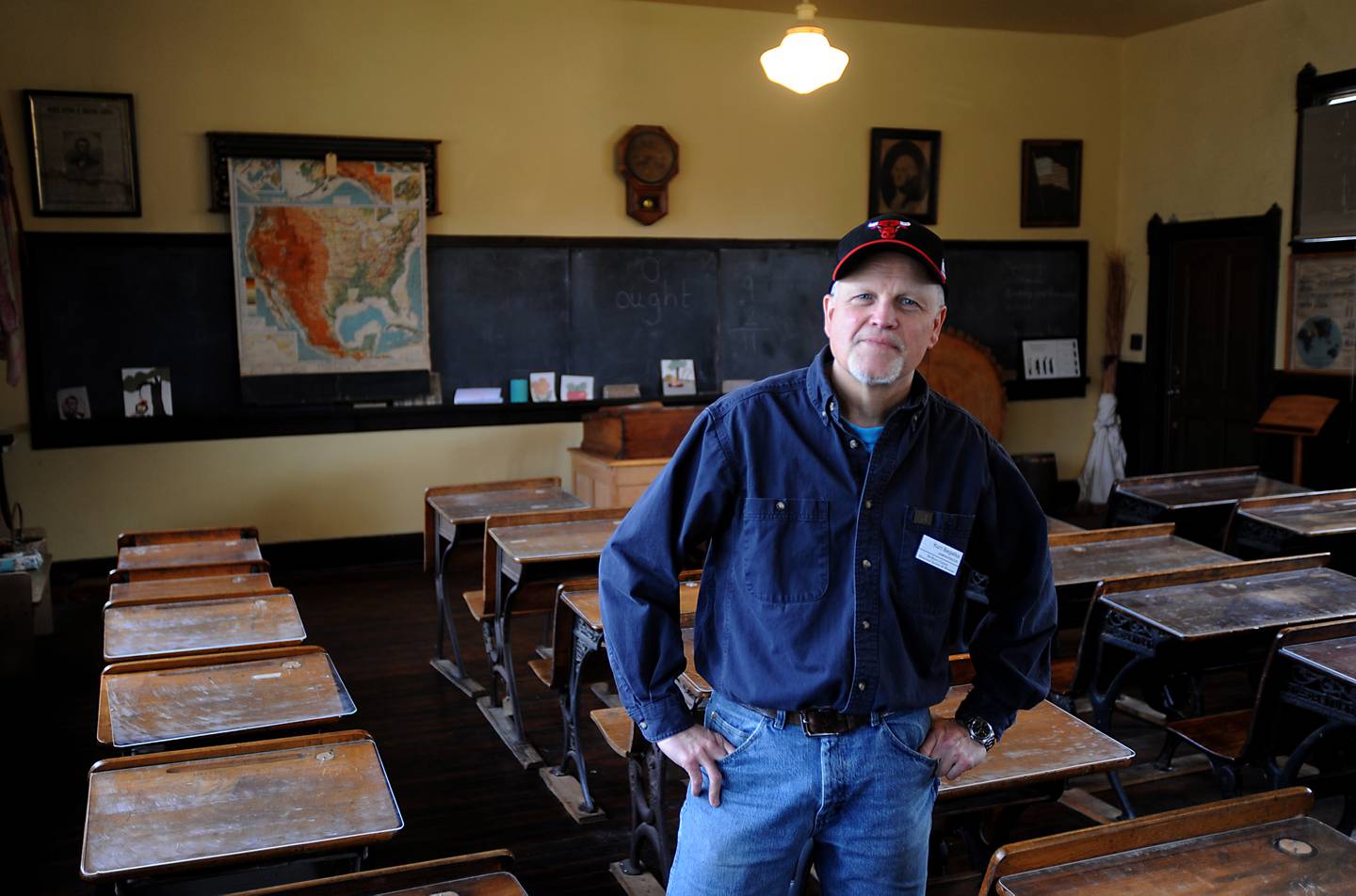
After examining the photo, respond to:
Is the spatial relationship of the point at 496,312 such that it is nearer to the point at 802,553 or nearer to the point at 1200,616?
the point at 1200,616

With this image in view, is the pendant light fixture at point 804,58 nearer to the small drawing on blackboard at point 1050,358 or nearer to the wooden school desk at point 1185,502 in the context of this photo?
the wooden school desk at point 1185,502

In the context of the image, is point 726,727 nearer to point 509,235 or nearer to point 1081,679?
point 1081,679

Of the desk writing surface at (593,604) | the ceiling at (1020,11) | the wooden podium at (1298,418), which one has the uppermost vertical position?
the ceiling at (1020,11)

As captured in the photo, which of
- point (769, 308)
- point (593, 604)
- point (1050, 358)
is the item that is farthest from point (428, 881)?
point (1050, 358)

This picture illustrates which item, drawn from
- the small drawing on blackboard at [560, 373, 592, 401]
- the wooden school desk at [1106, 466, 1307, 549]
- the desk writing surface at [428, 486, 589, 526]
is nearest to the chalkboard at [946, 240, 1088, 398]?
the small drawing on blackboard at [560, 373, 592, 401]

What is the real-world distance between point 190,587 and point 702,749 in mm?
2543

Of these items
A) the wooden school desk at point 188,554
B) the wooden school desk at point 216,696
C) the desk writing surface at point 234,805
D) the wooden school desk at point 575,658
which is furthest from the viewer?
the wooden school desk at point 188,554

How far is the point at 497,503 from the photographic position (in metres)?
4.84

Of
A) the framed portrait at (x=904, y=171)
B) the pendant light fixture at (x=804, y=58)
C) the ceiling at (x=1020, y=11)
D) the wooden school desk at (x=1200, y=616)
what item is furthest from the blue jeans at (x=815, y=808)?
the framed portrait at (x=904, y=171)

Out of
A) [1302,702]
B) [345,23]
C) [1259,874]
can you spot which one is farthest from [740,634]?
[345,23]

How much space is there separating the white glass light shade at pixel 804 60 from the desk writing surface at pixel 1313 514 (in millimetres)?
2751

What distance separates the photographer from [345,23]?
655 cm

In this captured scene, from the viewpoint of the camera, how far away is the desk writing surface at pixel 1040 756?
2152 millimetres

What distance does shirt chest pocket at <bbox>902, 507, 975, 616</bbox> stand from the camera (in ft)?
5.46
